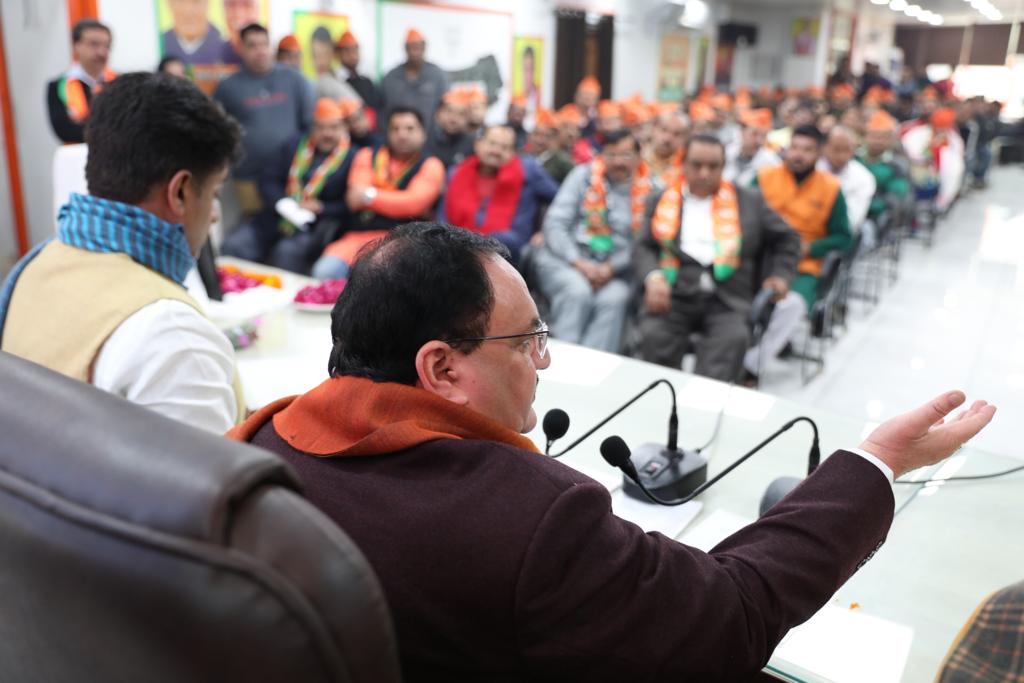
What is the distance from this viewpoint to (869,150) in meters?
6.07

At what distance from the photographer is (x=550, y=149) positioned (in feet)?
20.0

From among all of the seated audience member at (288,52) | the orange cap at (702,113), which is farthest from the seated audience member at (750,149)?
the seated audience member at (288,52)

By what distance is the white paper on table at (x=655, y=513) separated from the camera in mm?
1462

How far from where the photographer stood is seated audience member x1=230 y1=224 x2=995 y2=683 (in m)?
0.85

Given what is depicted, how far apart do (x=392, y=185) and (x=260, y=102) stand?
139 centimetres

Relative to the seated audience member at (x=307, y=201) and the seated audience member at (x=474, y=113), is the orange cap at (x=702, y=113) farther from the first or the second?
the seated audience member at (x=307, y=201)

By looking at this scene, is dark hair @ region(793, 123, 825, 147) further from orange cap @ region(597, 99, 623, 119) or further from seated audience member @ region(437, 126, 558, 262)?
orange cap @ region(597, 99, 623, 119)

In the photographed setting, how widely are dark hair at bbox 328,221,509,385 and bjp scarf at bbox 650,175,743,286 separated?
282 centimetres

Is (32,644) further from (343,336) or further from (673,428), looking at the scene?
(673,428)

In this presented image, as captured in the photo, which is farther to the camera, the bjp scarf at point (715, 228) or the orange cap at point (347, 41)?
the orange cap at point (347, 41)

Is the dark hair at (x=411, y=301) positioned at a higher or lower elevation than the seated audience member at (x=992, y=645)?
higher

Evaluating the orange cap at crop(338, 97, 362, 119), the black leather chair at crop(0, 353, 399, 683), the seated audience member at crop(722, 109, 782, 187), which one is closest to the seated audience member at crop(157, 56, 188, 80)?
the orange cap at crop(338, 97, 362, 119)

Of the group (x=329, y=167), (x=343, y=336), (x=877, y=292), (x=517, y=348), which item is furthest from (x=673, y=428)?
(x=877, y=292)

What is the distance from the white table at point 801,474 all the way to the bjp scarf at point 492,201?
2.11 metres
